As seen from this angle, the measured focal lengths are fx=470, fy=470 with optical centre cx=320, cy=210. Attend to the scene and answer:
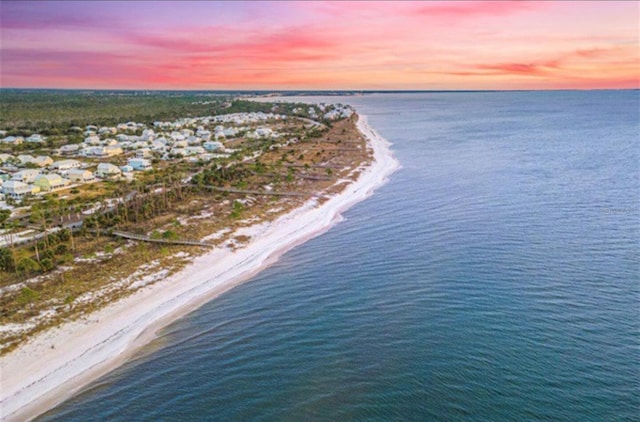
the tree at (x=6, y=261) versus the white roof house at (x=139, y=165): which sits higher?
the white roof house at (x=139, y=165)

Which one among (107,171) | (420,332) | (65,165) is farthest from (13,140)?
(420,332)

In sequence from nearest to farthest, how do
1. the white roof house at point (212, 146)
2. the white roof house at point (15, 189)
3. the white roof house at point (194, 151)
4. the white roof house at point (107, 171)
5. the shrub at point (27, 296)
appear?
the shrub at point (27, 296)
the white roof house at point (15, 189)
the white roof house at point (107, 171)
the white roof house at point (194, 151)
the white roof house at point (212, 146)

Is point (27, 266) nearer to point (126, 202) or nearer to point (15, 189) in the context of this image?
point (126, 202)

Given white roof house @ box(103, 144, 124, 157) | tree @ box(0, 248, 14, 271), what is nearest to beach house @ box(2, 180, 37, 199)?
tree @ box(0, 248, 14, 271)

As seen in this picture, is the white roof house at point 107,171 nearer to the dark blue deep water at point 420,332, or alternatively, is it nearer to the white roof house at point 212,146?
the white roof house at point 212,146

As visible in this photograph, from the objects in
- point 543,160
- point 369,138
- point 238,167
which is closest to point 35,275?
point 238,167

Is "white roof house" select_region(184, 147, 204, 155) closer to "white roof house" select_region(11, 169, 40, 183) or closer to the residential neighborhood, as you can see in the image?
the residential neighborhood

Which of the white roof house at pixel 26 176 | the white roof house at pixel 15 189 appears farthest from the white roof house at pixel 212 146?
the white roof house at pixel 15 189
